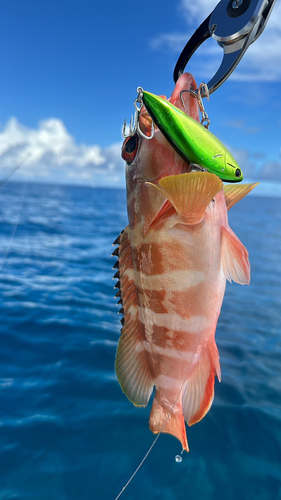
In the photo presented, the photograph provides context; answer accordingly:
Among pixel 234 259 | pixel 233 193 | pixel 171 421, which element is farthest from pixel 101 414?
pixel 233 193

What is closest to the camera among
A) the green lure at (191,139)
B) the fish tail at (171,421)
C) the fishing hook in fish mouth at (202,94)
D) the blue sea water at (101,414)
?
the green lure at (191,139)

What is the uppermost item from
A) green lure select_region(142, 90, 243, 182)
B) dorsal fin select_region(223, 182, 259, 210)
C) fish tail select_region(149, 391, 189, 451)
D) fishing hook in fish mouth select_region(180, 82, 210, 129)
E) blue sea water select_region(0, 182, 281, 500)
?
fishing hook in fish mouth select_region(180, 82, 210, 129)

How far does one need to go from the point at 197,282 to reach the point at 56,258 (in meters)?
10.9

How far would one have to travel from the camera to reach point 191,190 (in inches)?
57.5

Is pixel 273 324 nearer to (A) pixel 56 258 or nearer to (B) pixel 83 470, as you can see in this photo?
(B) pixel 83 470

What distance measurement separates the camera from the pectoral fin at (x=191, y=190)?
4.64 feet

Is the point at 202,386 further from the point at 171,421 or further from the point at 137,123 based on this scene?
the point at 137,123

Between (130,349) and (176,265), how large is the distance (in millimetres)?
732

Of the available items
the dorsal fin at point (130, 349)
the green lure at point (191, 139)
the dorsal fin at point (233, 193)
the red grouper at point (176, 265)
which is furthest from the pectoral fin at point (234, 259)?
the dorsal fin at point (130, 349)

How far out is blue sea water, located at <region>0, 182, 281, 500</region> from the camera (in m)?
3.27

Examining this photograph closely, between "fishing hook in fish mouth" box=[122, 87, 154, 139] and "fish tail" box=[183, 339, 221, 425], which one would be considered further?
"fish tail" box=[183, 339, 221, 425]

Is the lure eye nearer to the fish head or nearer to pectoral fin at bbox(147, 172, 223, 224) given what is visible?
the fish head

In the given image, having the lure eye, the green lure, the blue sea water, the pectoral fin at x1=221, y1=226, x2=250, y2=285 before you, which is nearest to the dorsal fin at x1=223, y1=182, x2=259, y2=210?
the pectoral fin at x1=221, y1=226, x2=250, y2=285

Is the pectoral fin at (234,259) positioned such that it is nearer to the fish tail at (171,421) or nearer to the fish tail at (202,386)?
the fish tail at (202,386)
